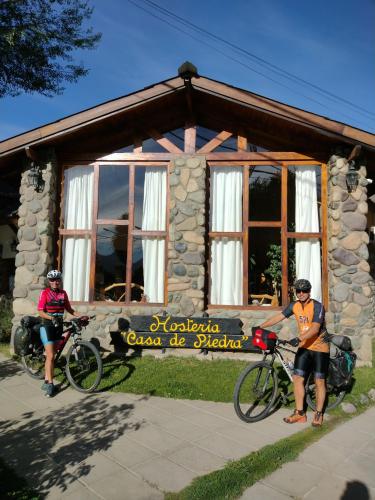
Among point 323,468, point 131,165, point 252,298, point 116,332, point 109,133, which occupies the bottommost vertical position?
point 323,468

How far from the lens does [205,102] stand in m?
8.49

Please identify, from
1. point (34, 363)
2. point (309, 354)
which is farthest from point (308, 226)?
point (34, 363)

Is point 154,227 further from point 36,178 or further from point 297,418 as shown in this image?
point 297,418

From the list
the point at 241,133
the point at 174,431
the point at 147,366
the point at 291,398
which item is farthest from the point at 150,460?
the point at 241,133

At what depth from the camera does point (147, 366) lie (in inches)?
283

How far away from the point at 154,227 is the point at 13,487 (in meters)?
5.64

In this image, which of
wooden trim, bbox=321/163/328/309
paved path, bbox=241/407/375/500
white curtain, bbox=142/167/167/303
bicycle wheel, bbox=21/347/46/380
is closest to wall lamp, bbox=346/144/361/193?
wooden trim, bbox=321/163/328/309

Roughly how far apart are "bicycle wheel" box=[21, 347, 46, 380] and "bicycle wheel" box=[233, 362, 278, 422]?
3.20 m

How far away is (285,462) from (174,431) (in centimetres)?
132

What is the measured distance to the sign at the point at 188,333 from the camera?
7.66 metres

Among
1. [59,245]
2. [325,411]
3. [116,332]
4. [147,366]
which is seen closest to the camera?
[325,411]

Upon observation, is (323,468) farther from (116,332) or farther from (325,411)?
(116,332)

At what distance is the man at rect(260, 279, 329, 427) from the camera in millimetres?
5027

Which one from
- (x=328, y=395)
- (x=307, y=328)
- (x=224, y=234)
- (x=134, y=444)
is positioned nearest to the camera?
(x=134, y=444)
